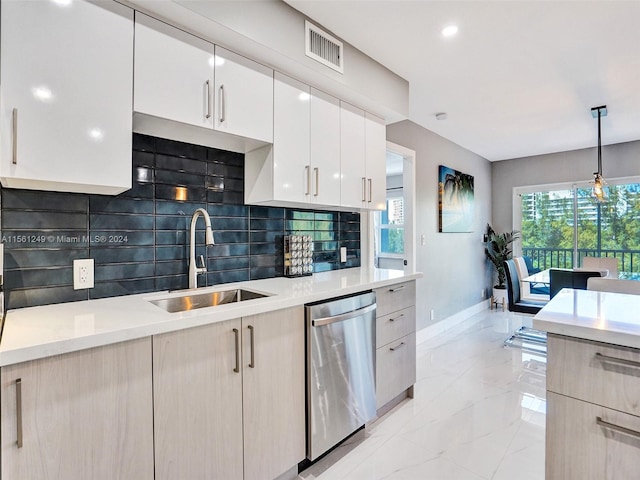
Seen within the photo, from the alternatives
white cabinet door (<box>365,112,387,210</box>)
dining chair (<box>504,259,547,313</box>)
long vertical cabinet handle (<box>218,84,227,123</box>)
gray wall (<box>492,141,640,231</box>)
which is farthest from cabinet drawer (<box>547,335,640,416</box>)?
gray wall (<box>492,141,640,231</box>)

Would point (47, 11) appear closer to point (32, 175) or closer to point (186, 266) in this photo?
point (32, 175)

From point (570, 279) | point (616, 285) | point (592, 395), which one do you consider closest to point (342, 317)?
point (592, 395)

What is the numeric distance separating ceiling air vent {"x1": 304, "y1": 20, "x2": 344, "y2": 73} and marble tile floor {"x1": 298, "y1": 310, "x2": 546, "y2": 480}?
2315 mm

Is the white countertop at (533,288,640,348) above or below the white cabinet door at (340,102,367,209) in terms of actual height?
below

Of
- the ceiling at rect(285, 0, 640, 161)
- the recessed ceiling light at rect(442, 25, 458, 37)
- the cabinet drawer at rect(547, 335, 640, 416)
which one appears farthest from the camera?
the recessed ceiling light at rect(442, 25, 458, 37)

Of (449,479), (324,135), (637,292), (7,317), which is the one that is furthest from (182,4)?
(637,292)

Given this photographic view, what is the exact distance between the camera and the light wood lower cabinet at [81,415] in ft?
3.05

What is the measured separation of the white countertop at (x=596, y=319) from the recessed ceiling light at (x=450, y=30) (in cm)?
166

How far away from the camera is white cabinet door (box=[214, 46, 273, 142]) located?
5.38 ft

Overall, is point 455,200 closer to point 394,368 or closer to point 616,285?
point 616,285

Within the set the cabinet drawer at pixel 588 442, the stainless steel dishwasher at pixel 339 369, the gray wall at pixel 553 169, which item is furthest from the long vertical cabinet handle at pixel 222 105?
the gray wall at pixel 553 169

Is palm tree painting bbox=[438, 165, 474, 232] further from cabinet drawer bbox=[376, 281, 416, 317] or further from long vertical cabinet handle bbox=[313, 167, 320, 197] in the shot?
long vertical cabinet handle bbox=[313, 167, 320, 197]

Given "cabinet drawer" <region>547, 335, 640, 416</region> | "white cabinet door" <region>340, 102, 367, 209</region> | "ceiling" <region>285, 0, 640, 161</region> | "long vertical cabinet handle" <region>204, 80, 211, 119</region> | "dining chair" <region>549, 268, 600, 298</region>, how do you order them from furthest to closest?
"dining chair" <region>549, 268, 600, 298</region> → "white cabinet door" <region>340, 102, 367, 209</region> → "ceiling" <region>285, 0, 640, 161</region> → "long vertical cabinet handle" <region>204, 80, 211, 119</region> → "cabinet drawer" <region>547, 335, 640, 416</region>

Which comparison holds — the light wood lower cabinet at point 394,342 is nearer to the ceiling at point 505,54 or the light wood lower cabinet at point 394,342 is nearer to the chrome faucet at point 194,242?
the chrome faucet at point 194,242
